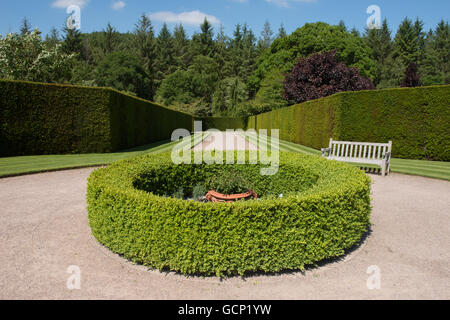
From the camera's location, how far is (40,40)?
22.1m

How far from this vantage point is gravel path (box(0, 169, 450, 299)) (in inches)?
111

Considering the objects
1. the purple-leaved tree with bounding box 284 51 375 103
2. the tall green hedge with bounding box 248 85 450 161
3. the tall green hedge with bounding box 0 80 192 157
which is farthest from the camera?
the purple-leaved tree with bounding box 284 51 375 103

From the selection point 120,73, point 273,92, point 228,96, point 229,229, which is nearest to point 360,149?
point 229,229

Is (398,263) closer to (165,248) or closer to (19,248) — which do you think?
(165,248)

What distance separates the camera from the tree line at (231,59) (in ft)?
131

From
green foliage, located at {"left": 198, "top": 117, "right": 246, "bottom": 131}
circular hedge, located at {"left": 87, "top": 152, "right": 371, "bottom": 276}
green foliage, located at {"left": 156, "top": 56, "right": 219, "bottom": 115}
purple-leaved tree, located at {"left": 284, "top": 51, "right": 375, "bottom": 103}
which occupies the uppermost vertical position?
green foliage, located at {"left": 156, "top": 56, "right": 219, "bottom": 115}

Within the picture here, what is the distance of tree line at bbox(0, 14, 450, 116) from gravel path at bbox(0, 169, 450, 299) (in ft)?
86.9

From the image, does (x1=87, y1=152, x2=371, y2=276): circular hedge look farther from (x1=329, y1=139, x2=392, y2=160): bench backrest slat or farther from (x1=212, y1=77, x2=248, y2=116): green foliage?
(x1=212, y1=77, x2=248, y2=116): green foliage

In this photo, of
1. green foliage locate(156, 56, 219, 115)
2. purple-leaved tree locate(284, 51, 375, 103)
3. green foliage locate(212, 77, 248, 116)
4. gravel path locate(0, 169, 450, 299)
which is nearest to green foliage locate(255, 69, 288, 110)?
purple-leaved tree locate(284, 51, 375, 103)

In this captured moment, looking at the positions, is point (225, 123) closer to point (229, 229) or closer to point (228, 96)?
point (228, 96)

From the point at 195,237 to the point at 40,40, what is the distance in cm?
2688

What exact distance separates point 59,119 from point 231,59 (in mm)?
55169

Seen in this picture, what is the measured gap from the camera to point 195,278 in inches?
123
